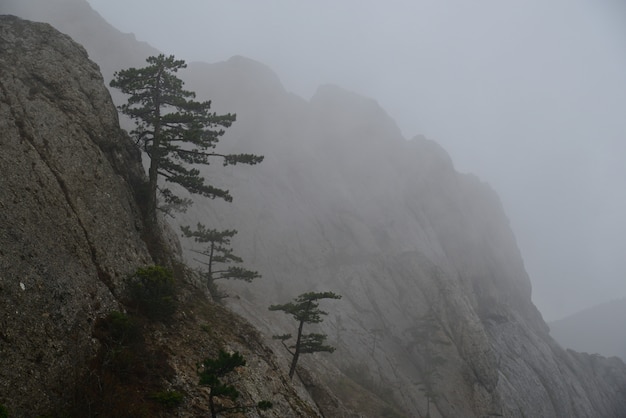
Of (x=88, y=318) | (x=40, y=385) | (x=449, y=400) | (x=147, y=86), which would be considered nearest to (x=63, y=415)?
(x=40, y=385)

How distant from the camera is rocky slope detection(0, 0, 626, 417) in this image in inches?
2317

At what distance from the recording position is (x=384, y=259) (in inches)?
3172

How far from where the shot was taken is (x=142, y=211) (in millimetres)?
22672

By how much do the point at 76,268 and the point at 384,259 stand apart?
7143cm

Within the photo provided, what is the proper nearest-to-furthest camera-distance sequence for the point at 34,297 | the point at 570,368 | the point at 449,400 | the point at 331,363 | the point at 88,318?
the point at 34,297 → the point at 88,318 → the point at 331,363 → the point at 449,400 → the point at 570,368

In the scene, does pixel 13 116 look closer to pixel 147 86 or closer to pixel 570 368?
→ pixel 147 86

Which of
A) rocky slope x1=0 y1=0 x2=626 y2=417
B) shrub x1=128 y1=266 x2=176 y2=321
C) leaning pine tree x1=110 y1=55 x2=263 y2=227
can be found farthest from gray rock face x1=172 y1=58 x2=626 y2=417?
shrub x1=128 y1=266 x2=176 y2=321

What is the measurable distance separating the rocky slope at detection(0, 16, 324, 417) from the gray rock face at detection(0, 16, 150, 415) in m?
0.05

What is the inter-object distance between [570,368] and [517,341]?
22.8 meters

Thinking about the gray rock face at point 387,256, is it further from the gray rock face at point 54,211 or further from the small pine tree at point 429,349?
the gray rock face at point 54,211

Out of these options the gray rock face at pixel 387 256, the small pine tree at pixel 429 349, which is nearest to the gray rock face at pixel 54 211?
the gray rock face at pixel 387 256

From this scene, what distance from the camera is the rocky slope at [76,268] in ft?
39.1

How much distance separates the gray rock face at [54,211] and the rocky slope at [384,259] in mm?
21586

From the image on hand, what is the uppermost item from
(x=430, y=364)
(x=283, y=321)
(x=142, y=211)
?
(x=142, y=211)
